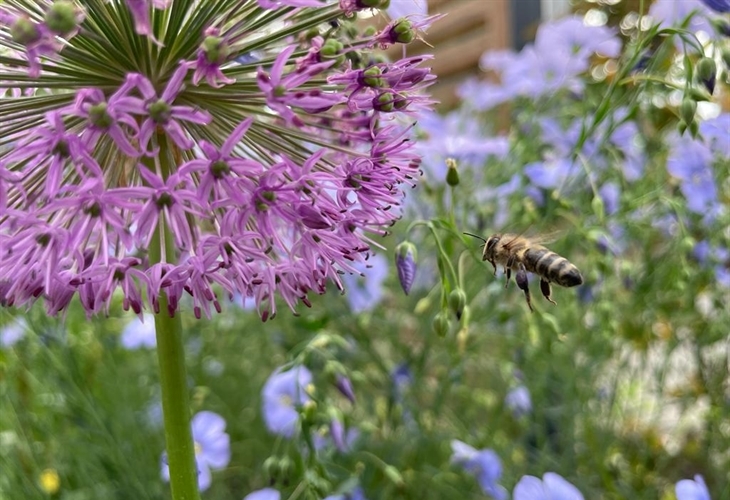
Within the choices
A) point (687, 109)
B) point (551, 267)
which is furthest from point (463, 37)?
point (551, 267)

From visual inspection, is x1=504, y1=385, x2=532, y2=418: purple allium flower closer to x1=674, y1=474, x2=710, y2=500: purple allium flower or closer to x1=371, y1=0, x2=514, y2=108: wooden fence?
x1=674, y1=474, x2=710, y2=500: purple allium flower

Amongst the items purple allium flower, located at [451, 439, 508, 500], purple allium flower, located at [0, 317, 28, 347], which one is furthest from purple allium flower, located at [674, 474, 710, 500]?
purple allium flower, located at [0, 317, 28, 347]

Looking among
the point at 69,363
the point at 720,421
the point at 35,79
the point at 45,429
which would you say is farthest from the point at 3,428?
the point at 720,421

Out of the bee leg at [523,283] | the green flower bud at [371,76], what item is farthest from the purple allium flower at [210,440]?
the green flower bud at [371,76]

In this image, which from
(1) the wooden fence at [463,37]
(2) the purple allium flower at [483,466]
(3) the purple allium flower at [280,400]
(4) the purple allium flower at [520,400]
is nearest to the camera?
(2) the purple allium flower at [483,466]

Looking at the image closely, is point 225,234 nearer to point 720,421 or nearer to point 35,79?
point 35,79

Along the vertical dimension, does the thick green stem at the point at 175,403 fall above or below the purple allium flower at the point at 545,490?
above

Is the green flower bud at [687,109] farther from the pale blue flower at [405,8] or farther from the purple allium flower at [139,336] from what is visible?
the purple allium flower at [139,336]
